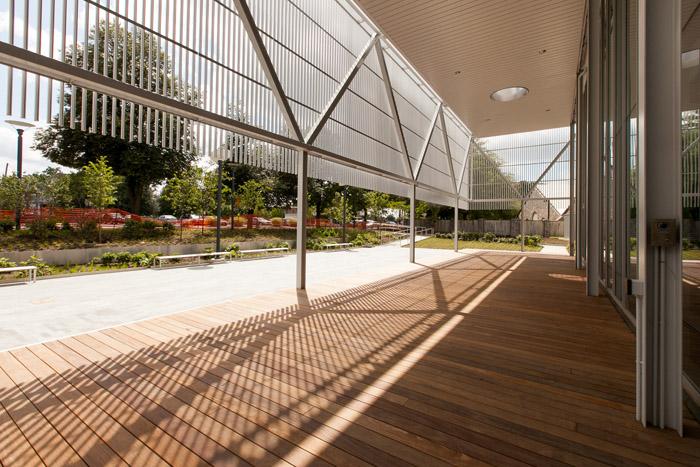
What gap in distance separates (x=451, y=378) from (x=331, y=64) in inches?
301

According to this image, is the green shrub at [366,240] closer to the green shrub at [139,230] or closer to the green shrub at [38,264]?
the green shrub at [139,230]

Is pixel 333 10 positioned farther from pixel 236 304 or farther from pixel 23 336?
pixel 23 336

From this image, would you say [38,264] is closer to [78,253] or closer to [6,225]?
[78,253]

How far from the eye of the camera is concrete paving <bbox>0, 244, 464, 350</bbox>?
4820mm

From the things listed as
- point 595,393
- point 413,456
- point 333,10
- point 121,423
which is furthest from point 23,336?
point 333,10

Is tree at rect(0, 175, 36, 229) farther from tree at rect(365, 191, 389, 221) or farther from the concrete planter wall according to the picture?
tree at rect(365, 191, 389, 221)

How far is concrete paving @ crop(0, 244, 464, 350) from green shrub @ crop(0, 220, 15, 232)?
731 cm

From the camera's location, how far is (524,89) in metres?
11.3

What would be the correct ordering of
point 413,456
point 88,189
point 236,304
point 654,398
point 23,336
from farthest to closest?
1. point 88,189
2. point 236,304
3. point 23,336
4. point 654,398
5. point 413,456

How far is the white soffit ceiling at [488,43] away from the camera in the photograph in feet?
23.1

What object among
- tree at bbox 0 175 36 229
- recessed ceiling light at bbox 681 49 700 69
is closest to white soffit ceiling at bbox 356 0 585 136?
recessed ceiling light at bbox 681 49 700 69

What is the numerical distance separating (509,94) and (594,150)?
6320 millimetres

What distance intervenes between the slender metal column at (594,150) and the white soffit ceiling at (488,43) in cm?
85

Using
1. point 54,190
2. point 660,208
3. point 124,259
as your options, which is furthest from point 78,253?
point 660,208
